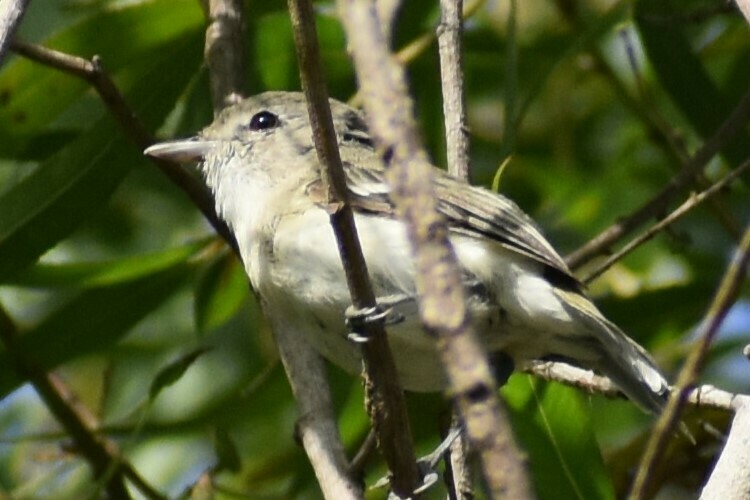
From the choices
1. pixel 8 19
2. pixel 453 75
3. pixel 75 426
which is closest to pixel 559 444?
pixel 453 75

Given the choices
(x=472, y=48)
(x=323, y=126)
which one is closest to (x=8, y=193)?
(x=472, y=48)

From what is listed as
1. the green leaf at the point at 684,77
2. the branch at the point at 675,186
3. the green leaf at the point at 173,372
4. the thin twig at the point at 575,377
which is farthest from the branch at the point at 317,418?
the green leaf at the point at 684,77

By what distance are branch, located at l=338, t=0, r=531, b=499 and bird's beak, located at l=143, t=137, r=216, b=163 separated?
2.08 m

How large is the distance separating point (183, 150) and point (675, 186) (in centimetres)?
122

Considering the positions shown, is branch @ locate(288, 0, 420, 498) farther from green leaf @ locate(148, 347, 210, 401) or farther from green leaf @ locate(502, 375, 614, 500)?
green leaf @ locate(148, 347, 210, 401)

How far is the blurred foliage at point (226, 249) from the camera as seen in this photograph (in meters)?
3.36

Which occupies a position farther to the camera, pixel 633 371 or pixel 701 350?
pixel 633 371

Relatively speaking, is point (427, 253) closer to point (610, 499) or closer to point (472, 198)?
point (472, 198)

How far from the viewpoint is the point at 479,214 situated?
9.14ft

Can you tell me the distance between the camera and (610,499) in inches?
119

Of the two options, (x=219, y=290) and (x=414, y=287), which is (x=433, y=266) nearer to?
(x=414, y=287)

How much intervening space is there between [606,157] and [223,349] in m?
1.47

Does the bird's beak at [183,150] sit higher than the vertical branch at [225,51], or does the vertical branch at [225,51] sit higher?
the vertical branch at [225,51]

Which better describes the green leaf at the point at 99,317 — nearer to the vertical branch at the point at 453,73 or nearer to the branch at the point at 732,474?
the vertical branch at the point at 453,73
